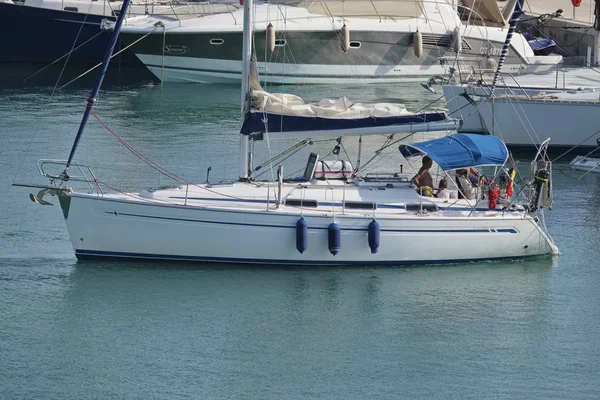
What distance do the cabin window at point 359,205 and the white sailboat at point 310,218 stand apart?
27mm

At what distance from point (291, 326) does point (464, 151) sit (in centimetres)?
621

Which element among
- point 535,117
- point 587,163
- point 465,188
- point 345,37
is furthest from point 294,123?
point 345,37

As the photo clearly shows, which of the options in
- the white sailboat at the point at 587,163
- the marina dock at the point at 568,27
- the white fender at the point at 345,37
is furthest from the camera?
→ the white fender at the point at 345,37

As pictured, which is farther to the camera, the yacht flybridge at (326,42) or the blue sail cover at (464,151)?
the yacht flybridge at (326,42)

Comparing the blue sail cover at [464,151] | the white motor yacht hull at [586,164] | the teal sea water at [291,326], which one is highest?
the blue sail cover at [464,151]

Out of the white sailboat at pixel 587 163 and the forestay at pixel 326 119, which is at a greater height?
the forestay at pixel 326 119

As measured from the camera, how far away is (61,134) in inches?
1612

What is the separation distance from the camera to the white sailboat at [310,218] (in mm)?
26250

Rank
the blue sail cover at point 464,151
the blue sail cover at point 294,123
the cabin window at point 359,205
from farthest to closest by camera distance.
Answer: the blue sail cover at point 464,151 → the blue sail cover at point 294,123 → the cabin window at point 359,205

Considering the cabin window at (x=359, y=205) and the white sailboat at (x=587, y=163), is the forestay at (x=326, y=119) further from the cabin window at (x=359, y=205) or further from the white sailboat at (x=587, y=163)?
the white sailboat at (x=587, y=163)

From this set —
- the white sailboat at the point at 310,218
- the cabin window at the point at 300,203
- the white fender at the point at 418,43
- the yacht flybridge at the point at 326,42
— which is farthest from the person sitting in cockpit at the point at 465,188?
the white fender at the point at 418,43

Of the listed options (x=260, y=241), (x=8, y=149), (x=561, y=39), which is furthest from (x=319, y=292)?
(x=561, y=39)

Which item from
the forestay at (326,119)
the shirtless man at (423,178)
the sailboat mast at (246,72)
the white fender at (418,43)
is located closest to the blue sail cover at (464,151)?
the shirtless man at (423,178)

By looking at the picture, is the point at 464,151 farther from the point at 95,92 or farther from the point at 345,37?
the point at 345,37
